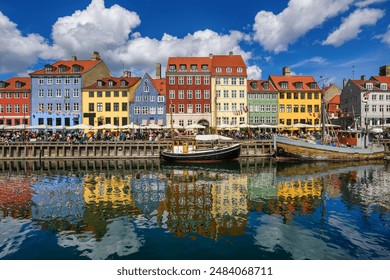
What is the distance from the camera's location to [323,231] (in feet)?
45.8

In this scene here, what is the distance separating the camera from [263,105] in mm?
65312

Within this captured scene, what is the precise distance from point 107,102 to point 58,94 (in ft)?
37.4

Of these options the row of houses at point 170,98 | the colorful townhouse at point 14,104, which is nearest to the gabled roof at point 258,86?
the row of houses at point 170,98

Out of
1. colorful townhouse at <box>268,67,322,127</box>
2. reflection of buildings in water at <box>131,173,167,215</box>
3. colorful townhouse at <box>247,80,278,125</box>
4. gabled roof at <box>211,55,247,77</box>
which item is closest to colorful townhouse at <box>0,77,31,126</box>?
gabled roof at <box>211,55,247,77</box>

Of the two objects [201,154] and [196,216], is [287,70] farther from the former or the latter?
[196,216]

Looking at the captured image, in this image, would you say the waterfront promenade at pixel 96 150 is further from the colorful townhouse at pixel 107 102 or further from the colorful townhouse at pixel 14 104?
the colorful townhouse at pixel 14 104

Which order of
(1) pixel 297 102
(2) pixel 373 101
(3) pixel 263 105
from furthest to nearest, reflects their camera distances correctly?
(1) pixel 297 102
(3) pixel 263 105
(2) pixel 373 101

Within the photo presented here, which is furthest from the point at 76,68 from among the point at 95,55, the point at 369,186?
the point at 369,186

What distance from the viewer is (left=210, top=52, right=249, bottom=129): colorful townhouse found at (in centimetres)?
6356

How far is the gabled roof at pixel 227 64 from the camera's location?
63812mm

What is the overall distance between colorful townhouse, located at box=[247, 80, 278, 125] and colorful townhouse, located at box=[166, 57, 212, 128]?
988 cm

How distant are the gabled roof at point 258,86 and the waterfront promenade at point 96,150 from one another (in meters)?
23.4

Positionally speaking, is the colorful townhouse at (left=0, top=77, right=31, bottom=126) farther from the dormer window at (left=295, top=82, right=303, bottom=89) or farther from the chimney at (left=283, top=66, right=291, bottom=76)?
the chimney at (left=283, top=66, right=291, bottom=76)

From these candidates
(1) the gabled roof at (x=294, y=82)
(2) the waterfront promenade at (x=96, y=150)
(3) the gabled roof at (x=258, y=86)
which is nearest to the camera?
(2) the waterfront promenade at (x=96, y=150)
